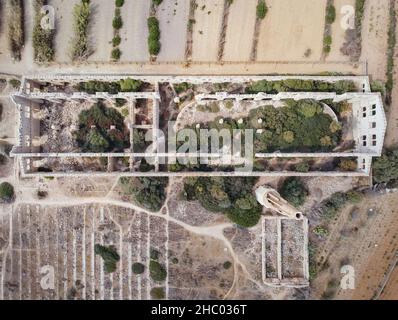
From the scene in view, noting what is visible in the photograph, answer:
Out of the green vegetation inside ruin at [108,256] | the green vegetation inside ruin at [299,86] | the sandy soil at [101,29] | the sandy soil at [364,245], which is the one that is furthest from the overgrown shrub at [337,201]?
the sandy soil at [101,29]

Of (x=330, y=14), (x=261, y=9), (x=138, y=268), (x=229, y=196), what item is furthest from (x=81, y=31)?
(x=330, y=14)

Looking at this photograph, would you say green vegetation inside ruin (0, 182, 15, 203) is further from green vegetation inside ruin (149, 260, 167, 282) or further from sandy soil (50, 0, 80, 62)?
green vegetation inside ruin (149, 260, 167, 282)

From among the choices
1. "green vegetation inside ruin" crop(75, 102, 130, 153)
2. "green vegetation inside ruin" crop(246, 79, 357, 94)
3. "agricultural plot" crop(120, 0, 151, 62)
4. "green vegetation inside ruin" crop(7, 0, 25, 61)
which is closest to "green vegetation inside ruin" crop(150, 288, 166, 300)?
"green vegetation inside ruin" crop(75, 102, 130, 153)

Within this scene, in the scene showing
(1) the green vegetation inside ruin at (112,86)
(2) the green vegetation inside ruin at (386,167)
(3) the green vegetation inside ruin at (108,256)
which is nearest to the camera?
(2) the green vegetation inside ruin at (386,167)

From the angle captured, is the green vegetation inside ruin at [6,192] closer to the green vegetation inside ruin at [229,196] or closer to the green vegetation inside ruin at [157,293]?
the green vegetation inside ruin at [157,293]

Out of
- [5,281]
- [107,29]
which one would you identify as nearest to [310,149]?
[107,29]

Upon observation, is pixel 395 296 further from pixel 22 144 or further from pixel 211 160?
pixel 22 144
